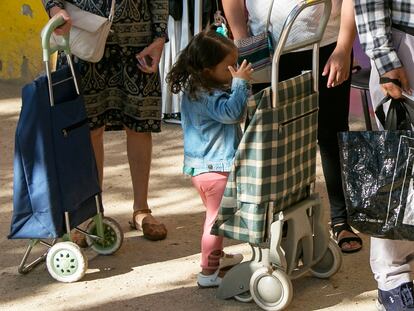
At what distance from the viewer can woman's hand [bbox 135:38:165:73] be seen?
4938 millimetres

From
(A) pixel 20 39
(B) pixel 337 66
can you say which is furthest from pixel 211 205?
(A) pixel 20 39

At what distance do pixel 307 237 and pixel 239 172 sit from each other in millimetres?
530

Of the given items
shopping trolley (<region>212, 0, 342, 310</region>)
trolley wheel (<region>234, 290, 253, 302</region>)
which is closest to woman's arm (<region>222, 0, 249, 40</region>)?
shopping trolley (<region>212, 0, 342, 310</region>)

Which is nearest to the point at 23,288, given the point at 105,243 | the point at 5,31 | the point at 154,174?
the point at 105,243

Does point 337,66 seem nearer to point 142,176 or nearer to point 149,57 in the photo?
point 149,57

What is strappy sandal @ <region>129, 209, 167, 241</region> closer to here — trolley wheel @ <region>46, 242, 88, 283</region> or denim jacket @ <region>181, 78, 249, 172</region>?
trolley wheel @ <region>46, 242, 88, 283</region>

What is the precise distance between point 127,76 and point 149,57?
0.51 feet

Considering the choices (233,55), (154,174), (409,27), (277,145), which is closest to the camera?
(409,27)

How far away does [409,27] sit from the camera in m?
3.79

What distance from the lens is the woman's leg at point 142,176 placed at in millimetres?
5160

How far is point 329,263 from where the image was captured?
4.59 m

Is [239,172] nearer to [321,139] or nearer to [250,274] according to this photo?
[250,274]

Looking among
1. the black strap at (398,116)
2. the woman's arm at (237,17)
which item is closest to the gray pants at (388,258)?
the black strap at (398,116)

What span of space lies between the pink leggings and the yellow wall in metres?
4.34
